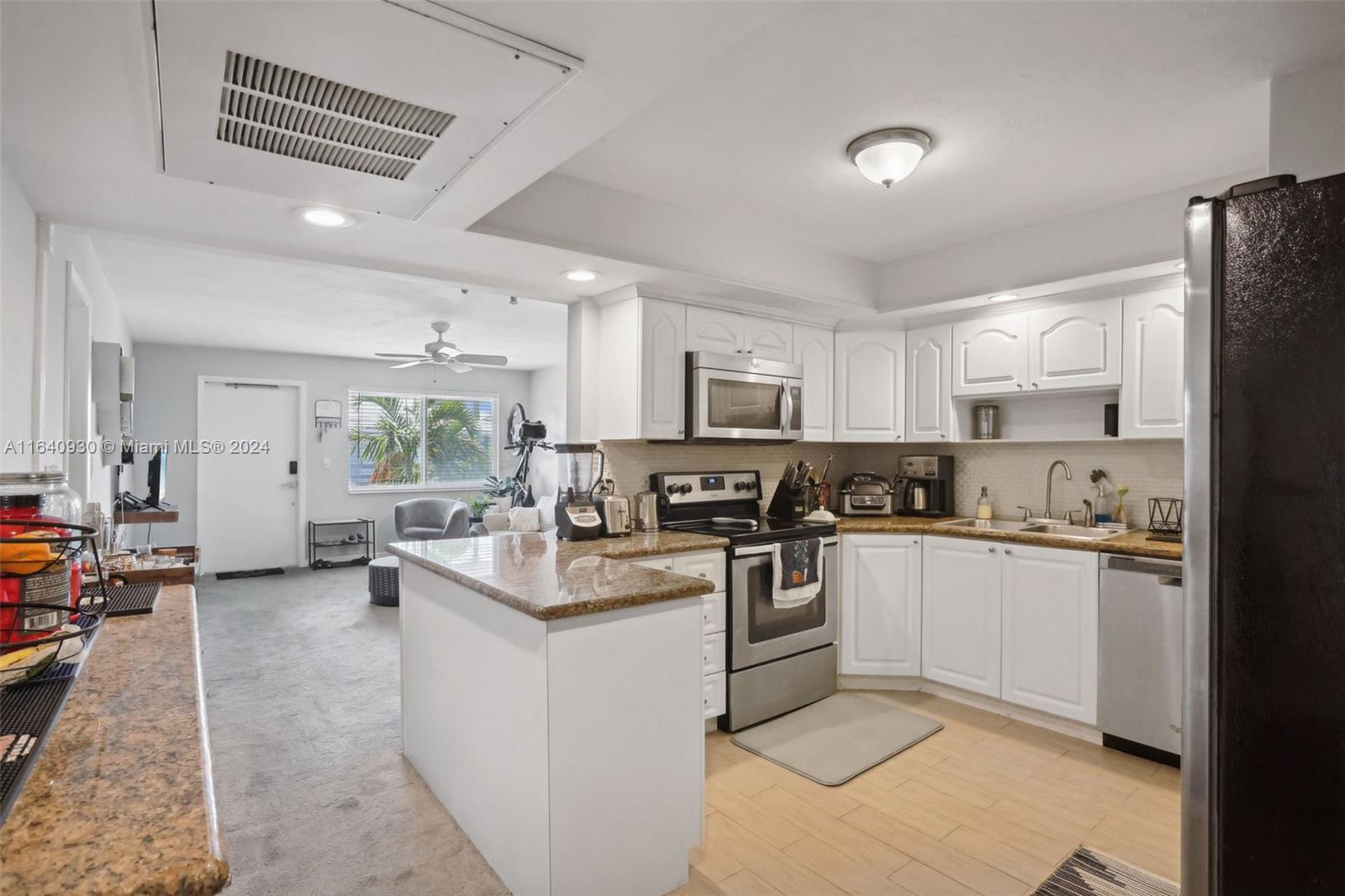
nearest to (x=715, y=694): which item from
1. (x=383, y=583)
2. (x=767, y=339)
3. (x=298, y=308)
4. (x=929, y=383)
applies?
(x=767, y=339)

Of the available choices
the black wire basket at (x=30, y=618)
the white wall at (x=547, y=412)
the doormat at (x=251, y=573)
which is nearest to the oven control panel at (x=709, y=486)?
the black wire basket at (x=30, y=618)

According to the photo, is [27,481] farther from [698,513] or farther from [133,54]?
[698,513]

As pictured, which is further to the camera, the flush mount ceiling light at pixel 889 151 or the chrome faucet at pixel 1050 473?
the chrome faucet at pixel 1050 473

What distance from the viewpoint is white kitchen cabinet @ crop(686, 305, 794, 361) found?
11.4 feet

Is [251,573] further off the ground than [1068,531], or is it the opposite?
[1068,531]

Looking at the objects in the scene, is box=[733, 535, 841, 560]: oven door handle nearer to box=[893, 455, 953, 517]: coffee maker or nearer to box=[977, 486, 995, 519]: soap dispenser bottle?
box=[893, 455, 953, 517]: coffee maker

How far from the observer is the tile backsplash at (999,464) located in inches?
133

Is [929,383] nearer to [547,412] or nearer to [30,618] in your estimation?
[30,618]

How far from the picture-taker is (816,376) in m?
4.00

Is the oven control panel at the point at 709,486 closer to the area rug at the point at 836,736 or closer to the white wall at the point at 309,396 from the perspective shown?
the area rug at the point at 836,736

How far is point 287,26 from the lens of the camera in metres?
1.28

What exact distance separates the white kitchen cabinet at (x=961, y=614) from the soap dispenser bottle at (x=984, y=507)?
0.57 meters

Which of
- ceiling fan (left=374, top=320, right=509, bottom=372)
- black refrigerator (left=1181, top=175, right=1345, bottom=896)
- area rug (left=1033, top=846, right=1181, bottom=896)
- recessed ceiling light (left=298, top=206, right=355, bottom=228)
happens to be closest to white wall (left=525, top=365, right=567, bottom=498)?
ceiling fan (left=374, top=320, right=509, bottom=372)

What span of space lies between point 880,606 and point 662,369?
1.67m
